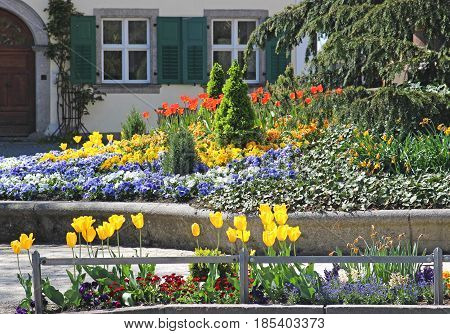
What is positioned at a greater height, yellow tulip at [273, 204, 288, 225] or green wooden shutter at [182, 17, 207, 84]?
green wooden shutter at [182, 17, 207, 84]

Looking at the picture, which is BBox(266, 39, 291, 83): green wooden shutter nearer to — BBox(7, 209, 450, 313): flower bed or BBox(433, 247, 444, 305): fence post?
BBox(7, 209, 450, 313): flower bed

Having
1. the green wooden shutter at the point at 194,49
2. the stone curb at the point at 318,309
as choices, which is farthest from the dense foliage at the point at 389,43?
the green wooden shutter at the point at 194,49

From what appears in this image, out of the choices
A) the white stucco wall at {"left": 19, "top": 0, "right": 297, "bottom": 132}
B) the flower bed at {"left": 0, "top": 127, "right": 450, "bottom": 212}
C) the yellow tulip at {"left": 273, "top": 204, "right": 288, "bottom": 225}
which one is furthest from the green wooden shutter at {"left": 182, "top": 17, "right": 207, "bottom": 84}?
the yellow tulip at {"left": 273, "top": 204, "right": 288, "bottom": 225}

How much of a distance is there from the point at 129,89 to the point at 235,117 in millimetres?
9871

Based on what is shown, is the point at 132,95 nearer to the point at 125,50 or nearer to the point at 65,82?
the point at 125,50

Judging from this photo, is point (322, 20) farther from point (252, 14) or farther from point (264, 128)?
point (252, 14)

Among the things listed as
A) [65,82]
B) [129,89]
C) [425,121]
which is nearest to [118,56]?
[129,89]

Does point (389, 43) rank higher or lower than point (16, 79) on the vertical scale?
higher

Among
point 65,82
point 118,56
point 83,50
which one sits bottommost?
point 65,82

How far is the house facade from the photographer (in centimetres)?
2200

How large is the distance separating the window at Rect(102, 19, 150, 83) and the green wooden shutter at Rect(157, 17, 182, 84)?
30cm

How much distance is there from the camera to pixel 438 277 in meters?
6.59
